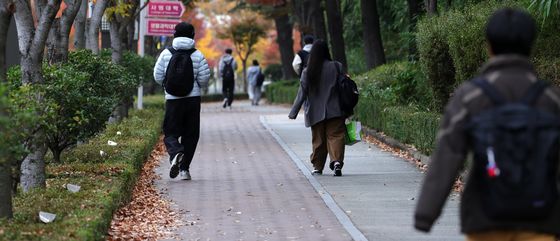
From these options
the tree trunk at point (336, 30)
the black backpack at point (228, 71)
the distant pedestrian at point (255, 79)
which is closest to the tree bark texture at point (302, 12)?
the black backpack at point (228, 71)

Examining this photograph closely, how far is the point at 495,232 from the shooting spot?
216 inches

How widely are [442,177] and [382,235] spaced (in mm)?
4837

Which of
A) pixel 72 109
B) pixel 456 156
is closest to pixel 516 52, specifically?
pixel 456 156

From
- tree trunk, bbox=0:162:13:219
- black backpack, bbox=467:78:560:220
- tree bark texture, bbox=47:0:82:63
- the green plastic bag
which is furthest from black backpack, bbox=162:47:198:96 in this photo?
black backpack, bbox=467:78:560:220

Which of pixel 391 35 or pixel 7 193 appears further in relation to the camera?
pixel 391 35

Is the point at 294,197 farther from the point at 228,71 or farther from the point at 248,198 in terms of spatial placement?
the point at 228,71

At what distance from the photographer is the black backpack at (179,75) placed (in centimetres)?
1433

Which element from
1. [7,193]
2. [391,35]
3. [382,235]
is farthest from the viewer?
[391,35]

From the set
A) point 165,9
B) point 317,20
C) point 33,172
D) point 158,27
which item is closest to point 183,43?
point 33,172

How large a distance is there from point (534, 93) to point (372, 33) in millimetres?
24454

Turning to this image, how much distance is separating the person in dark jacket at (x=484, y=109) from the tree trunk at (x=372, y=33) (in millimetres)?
23868

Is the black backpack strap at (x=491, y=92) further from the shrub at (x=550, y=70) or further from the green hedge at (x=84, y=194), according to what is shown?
the shrub at (x=550, y=70)

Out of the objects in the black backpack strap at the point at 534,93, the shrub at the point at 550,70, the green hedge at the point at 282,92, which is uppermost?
the black backpack strap at the point at 534,93

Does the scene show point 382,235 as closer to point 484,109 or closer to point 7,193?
point 7,193
